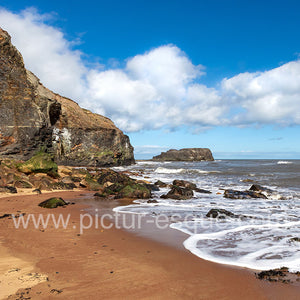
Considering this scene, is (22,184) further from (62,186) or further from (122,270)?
(122,270)

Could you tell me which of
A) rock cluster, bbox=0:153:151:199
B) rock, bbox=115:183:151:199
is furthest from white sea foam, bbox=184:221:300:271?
rock cluster, bbox=0:153:151:199

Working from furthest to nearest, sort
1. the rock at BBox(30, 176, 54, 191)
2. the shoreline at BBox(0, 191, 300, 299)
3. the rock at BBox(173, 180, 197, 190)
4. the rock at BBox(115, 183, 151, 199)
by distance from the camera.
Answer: the rock at BBox(173, 180, 197, 190), the rock at BBox(30, 176, 54, 191), the rock at BBox(115, 183, 151, 199), the shoreline at BBox(0, 191, 300, 299)

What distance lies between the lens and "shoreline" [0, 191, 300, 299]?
8.57 feet

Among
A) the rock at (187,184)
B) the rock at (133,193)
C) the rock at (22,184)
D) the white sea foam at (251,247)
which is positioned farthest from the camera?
the rock at (187,184)

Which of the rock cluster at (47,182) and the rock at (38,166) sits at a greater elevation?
the rock at (38,166)

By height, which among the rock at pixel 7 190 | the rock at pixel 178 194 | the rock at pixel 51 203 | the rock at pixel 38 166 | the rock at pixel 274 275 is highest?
the rock at pixel 38 166

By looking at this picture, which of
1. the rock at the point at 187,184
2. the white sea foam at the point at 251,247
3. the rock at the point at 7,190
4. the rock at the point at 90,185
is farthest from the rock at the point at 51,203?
the rock at the point at 187,184

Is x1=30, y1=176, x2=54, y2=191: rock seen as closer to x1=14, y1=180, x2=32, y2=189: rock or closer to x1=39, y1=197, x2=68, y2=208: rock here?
x1=14, y1=180, x2=32, y2=189: rock

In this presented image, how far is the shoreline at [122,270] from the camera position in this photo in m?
2.61

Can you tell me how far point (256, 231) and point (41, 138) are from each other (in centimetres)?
1780

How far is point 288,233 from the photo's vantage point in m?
5.25

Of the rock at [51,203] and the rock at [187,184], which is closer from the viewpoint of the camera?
the rock at [51,203]

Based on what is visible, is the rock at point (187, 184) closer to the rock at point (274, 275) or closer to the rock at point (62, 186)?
the rock at point (62, 186)

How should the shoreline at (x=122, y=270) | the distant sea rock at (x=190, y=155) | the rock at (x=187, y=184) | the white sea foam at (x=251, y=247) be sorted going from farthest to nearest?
the distant sea rock at (x=190, y=155), the rock at (x=187, y=184), the white sea foam at (x=251, y=247), the shoreline at (x=122, y=270)
